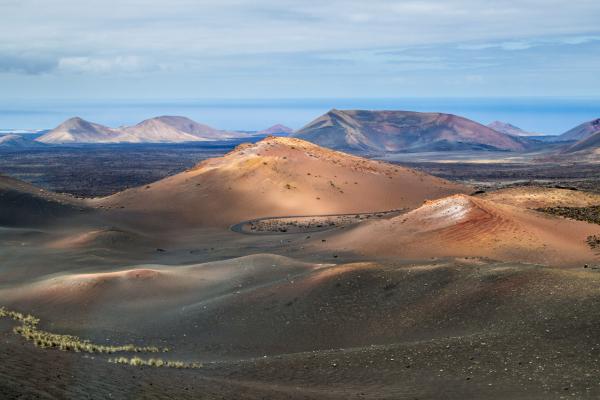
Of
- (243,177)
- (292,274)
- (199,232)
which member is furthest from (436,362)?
(243,177)

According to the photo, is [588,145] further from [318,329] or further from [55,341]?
[55,341]

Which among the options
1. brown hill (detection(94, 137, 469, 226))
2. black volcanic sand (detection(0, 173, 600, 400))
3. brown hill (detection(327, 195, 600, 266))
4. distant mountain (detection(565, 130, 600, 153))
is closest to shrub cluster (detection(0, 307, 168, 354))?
black volcanic sand (detection(0, 173, 600, 400))

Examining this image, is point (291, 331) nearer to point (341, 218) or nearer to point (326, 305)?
point (326, 305)

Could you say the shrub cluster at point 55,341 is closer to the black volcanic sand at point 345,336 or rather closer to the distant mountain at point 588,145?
the black volcanic sand at point 345,336

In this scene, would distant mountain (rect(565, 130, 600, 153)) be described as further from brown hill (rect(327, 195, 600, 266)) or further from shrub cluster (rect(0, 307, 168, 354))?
shrub cluster (rect(0, 307, 168, 354))

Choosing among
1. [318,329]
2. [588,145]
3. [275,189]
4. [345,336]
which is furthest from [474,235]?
[588,145]

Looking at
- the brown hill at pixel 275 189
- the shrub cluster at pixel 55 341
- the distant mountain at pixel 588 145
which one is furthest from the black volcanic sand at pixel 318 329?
the distant mountain at pixel 588 145
